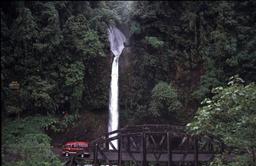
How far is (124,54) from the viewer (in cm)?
2639

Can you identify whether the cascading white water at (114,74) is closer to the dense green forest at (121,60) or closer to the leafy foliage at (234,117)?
the dense green forest at (121,60)

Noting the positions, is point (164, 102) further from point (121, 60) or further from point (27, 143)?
point (27, 143)

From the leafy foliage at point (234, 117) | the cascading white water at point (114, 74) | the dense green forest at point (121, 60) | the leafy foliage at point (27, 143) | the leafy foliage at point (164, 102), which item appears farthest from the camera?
the cascading white water at point (114, 74)

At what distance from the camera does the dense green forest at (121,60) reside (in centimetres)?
2222

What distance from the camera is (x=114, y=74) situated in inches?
1008

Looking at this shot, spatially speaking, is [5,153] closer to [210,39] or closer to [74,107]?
[74,107]

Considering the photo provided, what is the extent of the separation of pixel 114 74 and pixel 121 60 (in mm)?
1260

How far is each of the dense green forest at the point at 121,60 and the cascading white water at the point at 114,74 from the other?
1.24ft

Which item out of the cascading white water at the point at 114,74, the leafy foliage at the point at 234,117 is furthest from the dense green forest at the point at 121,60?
the leafy foliage at the point at 234,117

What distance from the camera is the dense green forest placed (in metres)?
22.2

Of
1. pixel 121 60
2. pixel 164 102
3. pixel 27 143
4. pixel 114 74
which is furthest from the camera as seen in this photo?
pixel 121 60

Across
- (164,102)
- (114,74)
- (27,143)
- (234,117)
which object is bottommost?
(27,143)

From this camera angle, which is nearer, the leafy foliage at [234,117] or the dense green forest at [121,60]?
the leafy foliage at [234,117]

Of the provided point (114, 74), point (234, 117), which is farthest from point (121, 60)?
point (234, 117)
